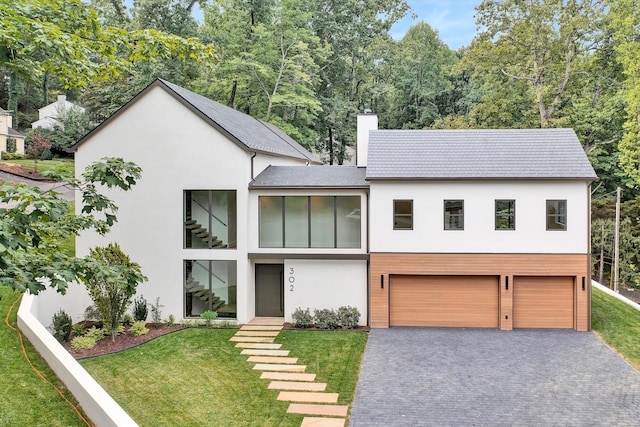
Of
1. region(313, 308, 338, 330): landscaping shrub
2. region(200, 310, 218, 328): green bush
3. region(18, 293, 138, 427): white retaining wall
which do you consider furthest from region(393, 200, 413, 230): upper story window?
region(18, 293, 138, 427): white retaining wall

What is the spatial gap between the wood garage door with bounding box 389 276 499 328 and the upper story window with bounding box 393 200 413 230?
70.2 inches

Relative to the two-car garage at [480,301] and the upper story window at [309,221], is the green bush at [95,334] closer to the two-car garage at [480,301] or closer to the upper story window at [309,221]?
the upper story window at [309,221]

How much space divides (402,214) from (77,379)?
1057cm

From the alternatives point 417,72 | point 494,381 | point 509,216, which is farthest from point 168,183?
point 417,72

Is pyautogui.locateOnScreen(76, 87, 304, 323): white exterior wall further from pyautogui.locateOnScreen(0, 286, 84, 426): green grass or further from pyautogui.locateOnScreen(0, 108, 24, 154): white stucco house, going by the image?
pyautogui.locateOnScreen(0, 108, 24, 154): white stucco house

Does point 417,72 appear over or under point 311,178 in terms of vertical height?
over

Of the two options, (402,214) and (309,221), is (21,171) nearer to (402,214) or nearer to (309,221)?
(309,221)

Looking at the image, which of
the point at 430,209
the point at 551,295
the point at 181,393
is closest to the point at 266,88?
the point at 430,209

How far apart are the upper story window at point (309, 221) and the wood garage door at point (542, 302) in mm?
5706

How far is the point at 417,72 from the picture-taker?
39.1m

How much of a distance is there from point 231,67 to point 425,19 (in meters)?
24.4

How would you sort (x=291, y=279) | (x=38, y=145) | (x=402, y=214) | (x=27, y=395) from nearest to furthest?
(x=27, y=395)
(x=402, y=214)
(x=291, y=279)
(x=38, y=145)

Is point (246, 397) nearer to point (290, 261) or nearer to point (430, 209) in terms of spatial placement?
point (290, 261)

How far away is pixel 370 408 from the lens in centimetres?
943
